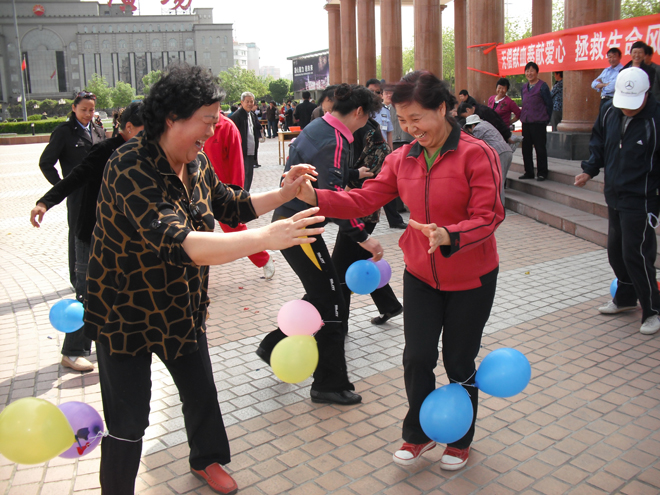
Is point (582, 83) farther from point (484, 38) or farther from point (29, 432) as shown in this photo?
point (29, 432)

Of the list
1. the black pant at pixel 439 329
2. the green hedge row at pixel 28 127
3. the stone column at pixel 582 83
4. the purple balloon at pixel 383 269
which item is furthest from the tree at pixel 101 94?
the black pant at pixel 439 329

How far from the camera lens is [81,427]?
9.24ft

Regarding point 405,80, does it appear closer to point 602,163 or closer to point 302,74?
point 602,163

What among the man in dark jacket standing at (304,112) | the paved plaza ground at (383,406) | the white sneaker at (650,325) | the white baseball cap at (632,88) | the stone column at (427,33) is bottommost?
the paved plaza ground at (383,406)

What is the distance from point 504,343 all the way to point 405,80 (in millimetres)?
2902

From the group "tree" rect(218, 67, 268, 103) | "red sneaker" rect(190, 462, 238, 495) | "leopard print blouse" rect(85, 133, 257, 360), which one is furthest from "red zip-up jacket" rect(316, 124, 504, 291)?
"tree" rect(218, 67, 268, 103)

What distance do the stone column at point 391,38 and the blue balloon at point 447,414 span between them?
21533 millimetres

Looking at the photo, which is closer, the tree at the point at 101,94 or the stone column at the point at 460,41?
the stone column at the point at 460,41

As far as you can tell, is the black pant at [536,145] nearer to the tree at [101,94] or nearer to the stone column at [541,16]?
the stone column at [541,16]

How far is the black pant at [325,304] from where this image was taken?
157 inches

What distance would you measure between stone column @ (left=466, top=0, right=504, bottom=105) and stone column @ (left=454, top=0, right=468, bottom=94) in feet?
42.8

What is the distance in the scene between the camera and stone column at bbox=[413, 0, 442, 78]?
18750 mm

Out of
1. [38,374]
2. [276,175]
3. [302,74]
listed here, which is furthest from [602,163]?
[302,74]

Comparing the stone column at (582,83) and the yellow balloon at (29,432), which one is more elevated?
the stone column at (582,83)
